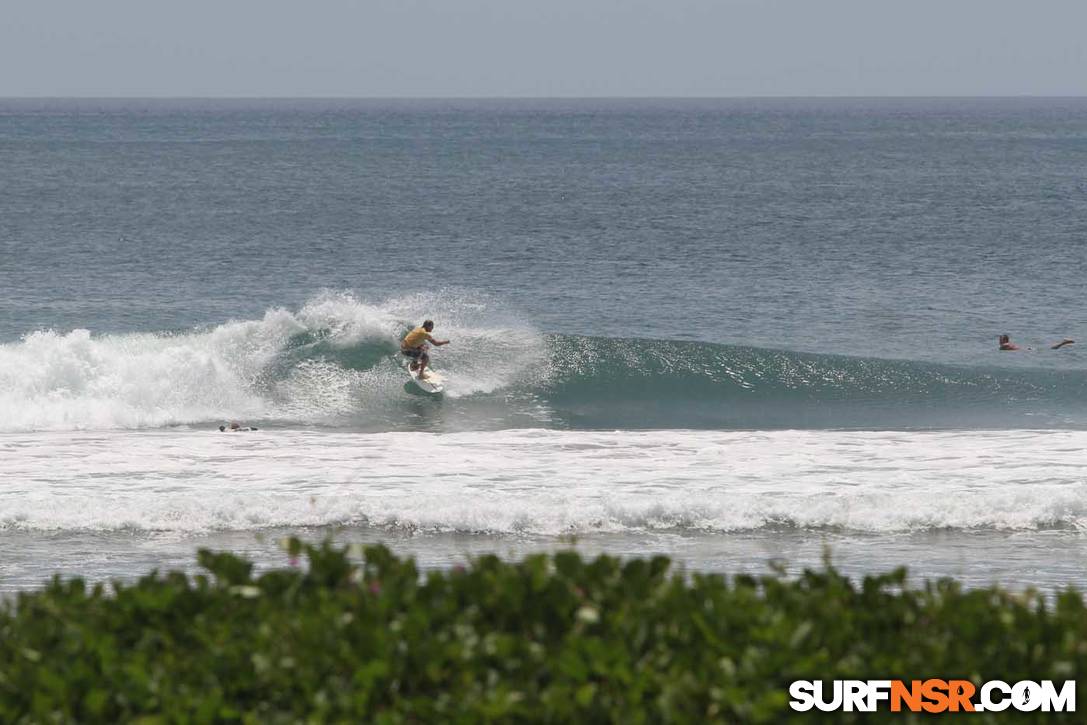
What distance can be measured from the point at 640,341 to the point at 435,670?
2456cm

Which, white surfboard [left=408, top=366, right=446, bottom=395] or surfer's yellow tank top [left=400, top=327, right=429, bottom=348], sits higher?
surfer's yellow tank top [left=400, top=327, right=429, bottom=348]

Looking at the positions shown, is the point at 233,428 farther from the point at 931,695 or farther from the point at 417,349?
the point at 931,695

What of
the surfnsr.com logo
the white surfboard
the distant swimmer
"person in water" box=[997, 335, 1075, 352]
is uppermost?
the surfnsr.com logo

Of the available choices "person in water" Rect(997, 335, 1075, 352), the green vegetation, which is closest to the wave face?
"person in water" Rect(997, 335, 1075, 352)

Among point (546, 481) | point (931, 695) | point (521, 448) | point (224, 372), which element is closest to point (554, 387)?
point (224, 372)

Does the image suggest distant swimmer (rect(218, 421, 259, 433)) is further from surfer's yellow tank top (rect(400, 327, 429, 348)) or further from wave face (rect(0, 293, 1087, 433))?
surfer's yellow tank top (rect(400, 327, 429, 348))

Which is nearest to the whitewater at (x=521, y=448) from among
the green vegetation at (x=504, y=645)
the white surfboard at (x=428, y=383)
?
the white surfboard at (x=428, y=383)

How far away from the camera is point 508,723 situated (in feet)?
16.2

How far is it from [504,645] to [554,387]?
69.0 feet

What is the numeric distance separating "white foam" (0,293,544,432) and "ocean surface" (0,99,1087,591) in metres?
0.09

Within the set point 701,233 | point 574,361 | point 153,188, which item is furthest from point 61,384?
point 153,188

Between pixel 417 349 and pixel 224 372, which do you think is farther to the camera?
pixel 417 349

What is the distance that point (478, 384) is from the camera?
85.1 ft

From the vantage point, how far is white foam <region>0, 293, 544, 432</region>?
76.3 feet
